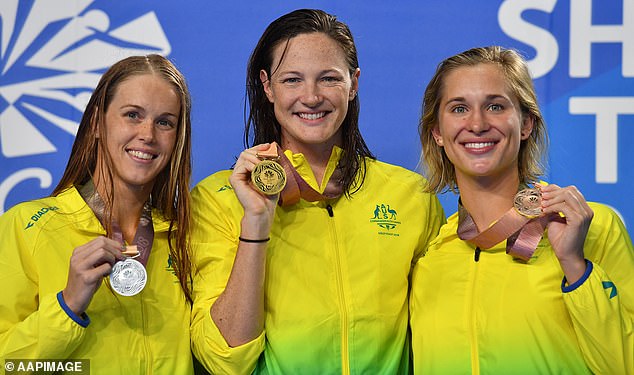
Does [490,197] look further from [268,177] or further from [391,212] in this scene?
[268,177]

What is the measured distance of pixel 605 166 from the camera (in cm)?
359

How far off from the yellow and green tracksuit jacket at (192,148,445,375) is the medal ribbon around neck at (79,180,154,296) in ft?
Answer: 0.50

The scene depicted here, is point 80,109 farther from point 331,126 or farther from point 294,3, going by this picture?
point 331,126

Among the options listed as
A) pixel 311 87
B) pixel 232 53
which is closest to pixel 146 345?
pixel 311 87

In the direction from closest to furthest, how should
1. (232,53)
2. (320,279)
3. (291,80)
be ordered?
1. (320,279)
2. (291,80)
3. (232,53)

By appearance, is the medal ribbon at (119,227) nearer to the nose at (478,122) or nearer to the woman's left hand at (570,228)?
the nose at (478,122)

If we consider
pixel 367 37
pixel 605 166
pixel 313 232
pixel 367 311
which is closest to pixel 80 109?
pixel 367 37

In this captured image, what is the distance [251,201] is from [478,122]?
28.0 inches

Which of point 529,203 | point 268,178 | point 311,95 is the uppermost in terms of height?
point 311,95

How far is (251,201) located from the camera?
2.47 m

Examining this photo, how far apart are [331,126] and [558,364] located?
0.97m

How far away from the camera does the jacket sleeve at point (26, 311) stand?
7.46 ft

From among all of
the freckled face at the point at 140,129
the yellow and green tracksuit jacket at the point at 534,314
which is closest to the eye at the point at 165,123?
the freckled face at the point at 140,129

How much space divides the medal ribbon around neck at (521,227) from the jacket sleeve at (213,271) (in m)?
0.73
